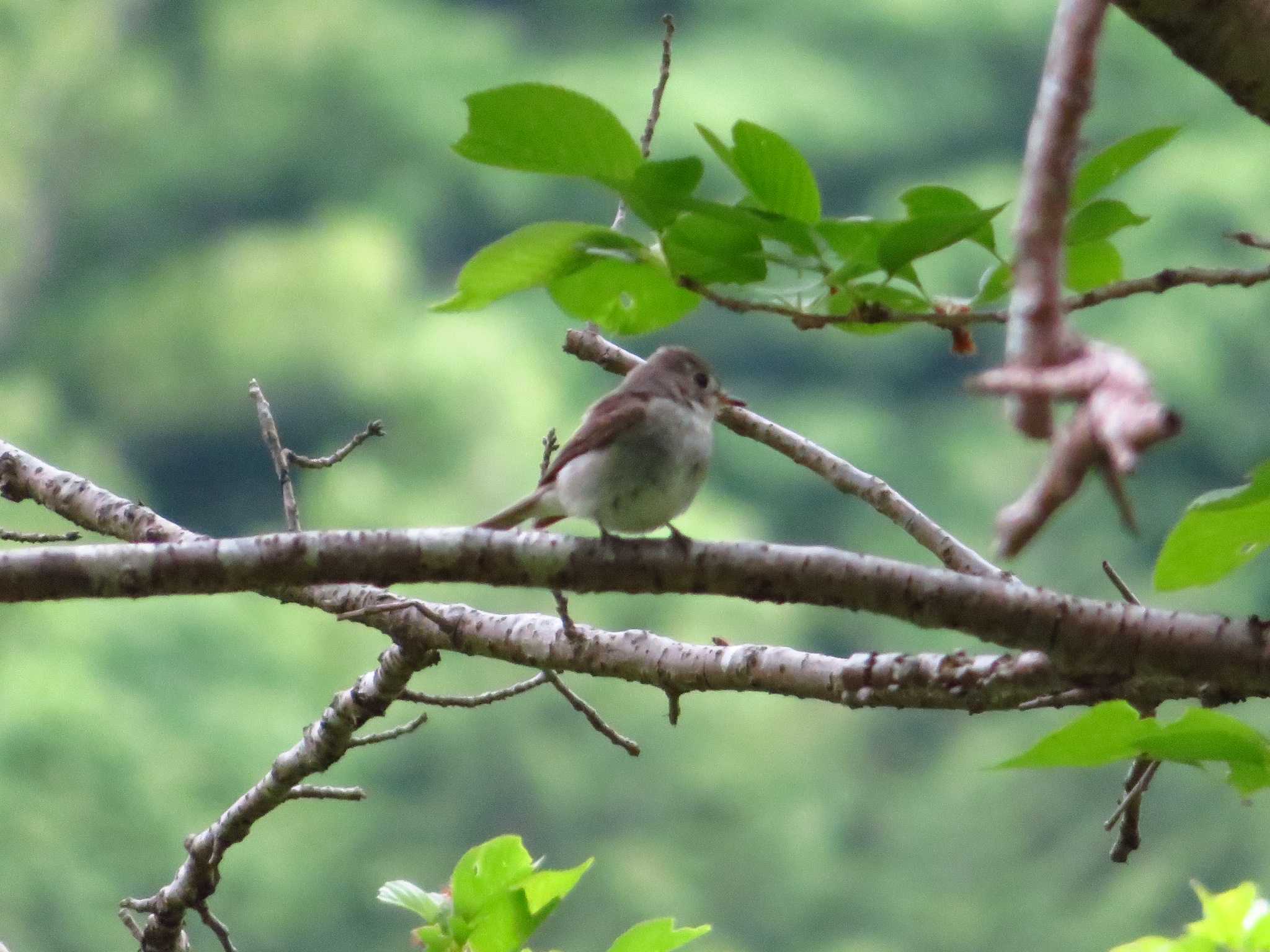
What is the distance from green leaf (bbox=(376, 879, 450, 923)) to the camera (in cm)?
179

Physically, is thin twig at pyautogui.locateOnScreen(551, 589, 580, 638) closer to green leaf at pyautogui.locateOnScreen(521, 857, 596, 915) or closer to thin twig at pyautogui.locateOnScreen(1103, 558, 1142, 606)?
green leaf at pyautogui.locateOnScreen(521, 857, 596, 915)

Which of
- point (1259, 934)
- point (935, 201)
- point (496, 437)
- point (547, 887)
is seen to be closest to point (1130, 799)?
point (1259, 934)

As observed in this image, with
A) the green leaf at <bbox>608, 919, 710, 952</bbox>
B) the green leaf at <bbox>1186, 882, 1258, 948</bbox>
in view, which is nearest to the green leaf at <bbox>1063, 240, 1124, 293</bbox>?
the green leaf at <bbox>1186, 882, 1258, 948</bbox>

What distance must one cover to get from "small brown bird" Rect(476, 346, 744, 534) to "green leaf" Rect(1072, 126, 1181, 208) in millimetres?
1257

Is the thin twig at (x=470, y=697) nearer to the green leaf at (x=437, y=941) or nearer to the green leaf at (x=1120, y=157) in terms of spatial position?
the green leaf at (x=437, y=941)

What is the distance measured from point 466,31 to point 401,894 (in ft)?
49.3

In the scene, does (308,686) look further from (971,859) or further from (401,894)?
(401,894)

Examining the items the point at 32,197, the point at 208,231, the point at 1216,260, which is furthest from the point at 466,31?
the point at 1216,260

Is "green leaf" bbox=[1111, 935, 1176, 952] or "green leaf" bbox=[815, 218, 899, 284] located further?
"green leaf" bbox=[1111, 935, 1176, 952]

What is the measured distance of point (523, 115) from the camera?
109cm

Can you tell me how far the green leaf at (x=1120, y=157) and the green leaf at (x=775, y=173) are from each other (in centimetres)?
20

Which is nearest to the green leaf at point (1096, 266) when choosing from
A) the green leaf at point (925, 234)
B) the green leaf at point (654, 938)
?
the green leaf at point (925, 234)

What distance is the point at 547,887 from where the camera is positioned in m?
1.76

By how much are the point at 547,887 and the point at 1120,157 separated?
3.52 feet
